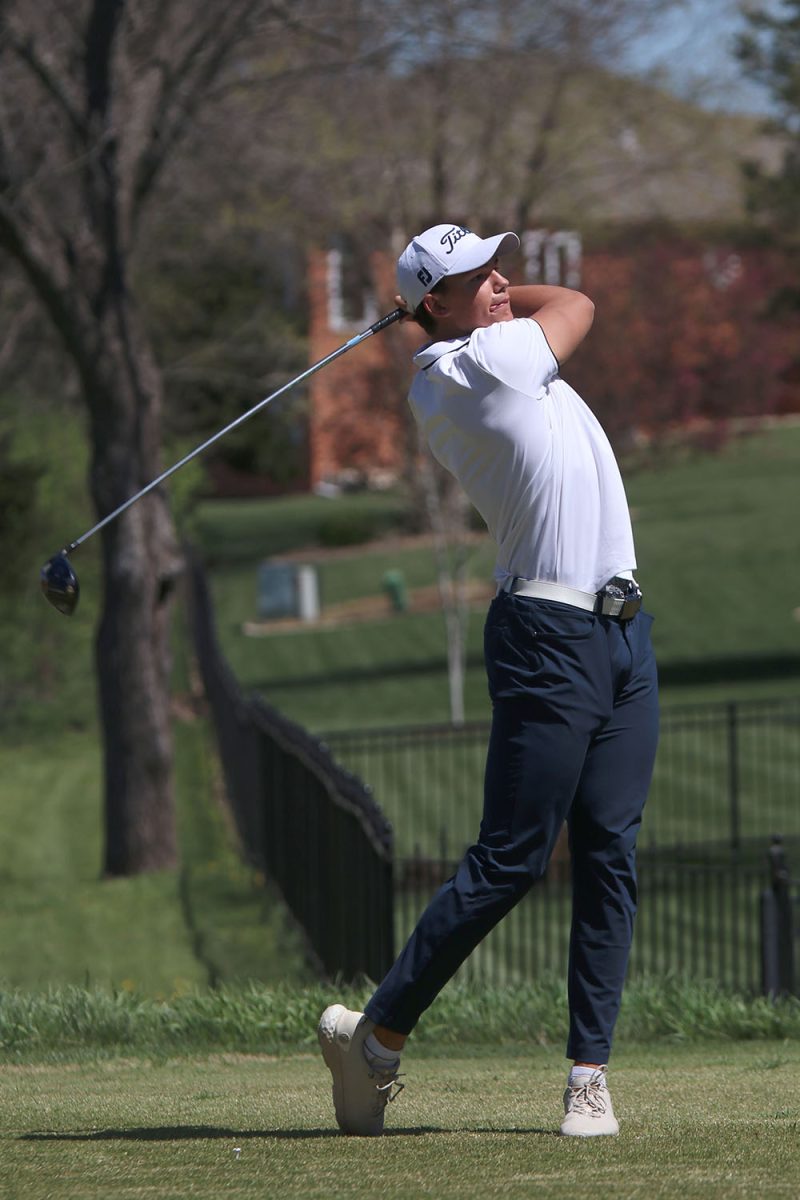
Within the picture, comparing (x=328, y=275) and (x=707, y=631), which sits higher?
(x=328, y=275)

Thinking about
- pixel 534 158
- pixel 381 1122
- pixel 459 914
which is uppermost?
pixel 534 158

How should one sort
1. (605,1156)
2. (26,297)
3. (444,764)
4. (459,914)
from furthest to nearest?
(26,297) < (444,764) < (459,914) < (605,1156)

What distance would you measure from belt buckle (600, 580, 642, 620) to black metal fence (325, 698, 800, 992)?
368 cm

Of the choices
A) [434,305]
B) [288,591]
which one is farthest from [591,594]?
[288,591]

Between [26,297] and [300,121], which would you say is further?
[26,297]

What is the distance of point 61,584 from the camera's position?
5004mm

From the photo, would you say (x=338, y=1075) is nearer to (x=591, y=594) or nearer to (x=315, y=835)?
(x=591, y=594)

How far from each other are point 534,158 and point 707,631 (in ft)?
20.9

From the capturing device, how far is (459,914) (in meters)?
4.15

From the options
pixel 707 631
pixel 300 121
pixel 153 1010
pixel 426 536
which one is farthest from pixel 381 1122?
pixel 426 536

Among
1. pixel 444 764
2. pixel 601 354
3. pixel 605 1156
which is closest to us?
pixel 605 1156

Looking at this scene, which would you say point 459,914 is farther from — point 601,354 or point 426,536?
point 426,536

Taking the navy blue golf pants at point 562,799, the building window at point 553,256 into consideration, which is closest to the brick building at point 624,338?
the building window at point 553,256

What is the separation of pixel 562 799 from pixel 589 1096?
2.09 ft
